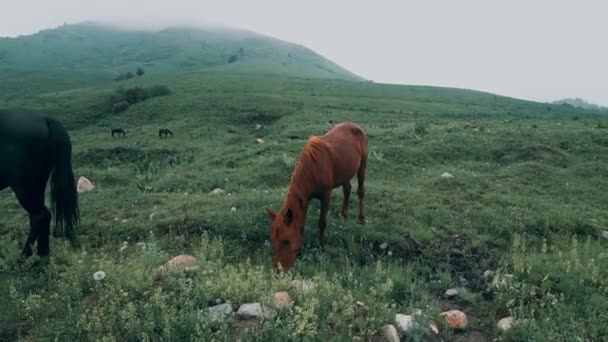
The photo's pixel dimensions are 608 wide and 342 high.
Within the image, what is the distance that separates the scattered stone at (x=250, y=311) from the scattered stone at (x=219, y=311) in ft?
0.48

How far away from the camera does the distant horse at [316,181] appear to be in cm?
777

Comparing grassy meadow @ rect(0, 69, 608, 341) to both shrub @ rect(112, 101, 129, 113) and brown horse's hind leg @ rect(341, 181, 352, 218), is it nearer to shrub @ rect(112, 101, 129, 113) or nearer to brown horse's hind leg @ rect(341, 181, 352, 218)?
brown horse's hind leg @ rect(341, 181, 352, 218)

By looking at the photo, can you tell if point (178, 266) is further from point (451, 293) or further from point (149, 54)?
point (149, 54)

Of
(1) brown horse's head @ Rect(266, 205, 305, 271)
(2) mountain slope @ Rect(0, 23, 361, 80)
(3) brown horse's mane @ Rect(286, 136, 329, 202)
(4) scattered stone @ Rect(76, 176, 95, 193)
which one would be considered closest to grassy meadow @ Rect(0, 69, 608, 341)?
(1) brown horse's head @ Rect(266, 205, 305, 271)

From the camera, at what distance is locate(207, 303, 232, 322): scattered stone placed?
573 cm

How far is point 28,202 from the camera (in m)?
7.90

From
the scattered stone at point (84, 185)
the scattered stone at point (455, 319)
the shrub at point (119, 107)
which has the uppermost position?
the scattered stone at point (455, 319)

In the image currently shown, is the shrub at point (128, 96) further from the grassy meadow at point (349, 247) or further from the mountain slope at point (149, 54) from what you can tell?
the mountain slope at point (149, 54)

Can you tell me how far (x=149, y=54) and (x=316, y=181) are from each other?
146807 mm

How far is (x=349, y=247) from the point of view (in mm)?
9141

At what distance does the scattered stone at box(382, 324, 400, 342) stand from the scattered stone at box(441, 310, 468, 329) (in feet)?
2.78

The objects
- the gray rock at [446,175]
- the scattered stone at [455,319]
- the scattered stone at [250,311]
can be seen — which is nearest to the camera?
the scattered stone at [250,311]

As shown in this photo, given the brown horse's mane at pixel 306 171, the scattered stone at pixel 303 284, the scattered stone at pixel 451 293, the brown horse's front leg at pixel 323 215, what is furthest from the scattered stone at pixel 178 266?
the scattered stone at pixel 451 293

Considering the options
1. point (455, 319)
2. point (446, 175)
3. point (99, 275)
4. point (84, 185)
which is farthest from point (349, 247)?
point (84, 185)
